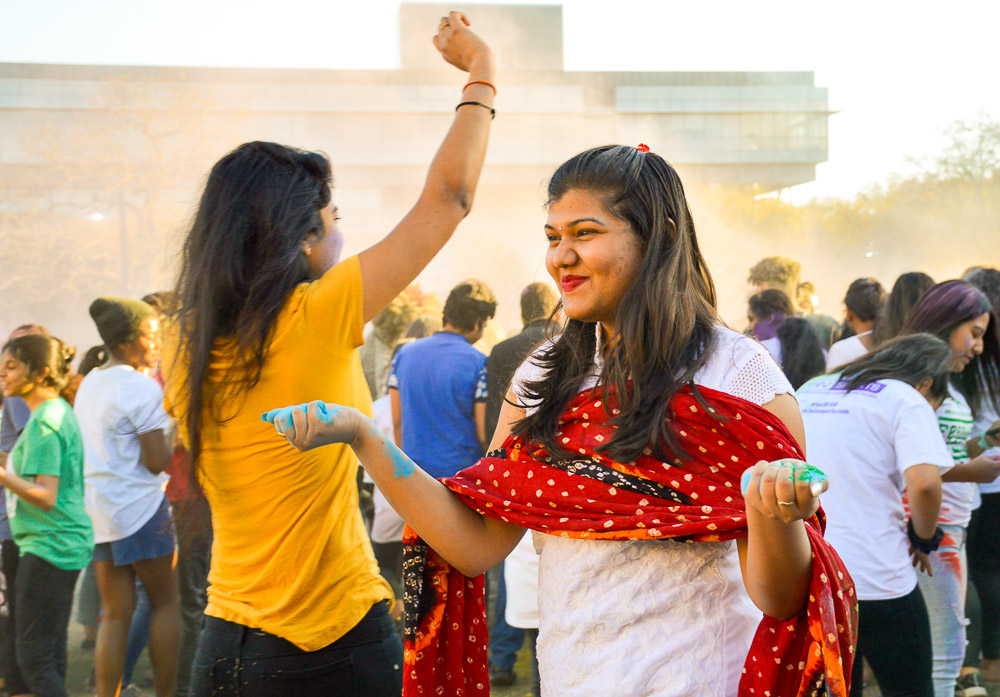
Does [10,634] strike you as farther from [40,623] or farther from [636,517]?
[636,517]

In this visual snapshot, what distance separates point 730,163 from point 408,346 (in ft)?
63.6

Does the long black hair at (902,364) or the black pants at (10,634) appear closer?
the long black hair at (902,364)

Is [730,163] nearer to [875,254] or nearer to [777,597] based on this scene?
[875,254]

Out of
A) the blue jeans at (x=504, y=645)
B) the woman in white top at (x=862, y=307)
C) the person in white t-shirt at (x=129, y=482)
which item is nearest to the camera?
the person in white t-shirt at (x=129, y=482)

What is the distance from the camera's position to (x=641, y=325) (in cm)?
156

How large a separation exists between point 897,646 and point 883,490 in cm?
48

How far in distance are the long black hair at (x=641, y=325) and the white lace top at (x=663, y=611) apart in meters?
0.07

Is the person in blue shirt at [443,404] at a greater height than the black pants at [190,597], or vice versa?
the person in blue shirt at [443,404]

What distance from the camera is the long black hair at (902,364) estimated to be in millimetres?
3066

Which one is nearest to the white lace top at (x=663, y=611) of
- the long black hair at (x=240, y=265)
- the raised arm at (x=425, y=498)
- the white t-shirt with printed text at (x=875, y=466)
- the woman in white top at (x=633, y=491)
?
the woman in white top at (x=633, y=491)

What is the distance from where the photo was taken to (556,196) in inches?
67.7

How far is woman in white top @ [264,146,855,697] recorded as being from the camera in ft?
4.71

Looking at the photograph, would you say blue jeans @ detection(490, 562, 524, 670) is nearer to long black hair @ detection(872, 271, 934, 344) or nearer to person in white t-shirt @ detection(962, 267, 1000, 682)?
person in white t-shirt @ detection(962, 267, 1000, 682)

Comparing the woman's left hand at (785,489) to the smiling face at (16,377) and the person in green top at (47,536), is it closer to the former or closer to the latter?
the person in green top at (47,536)
